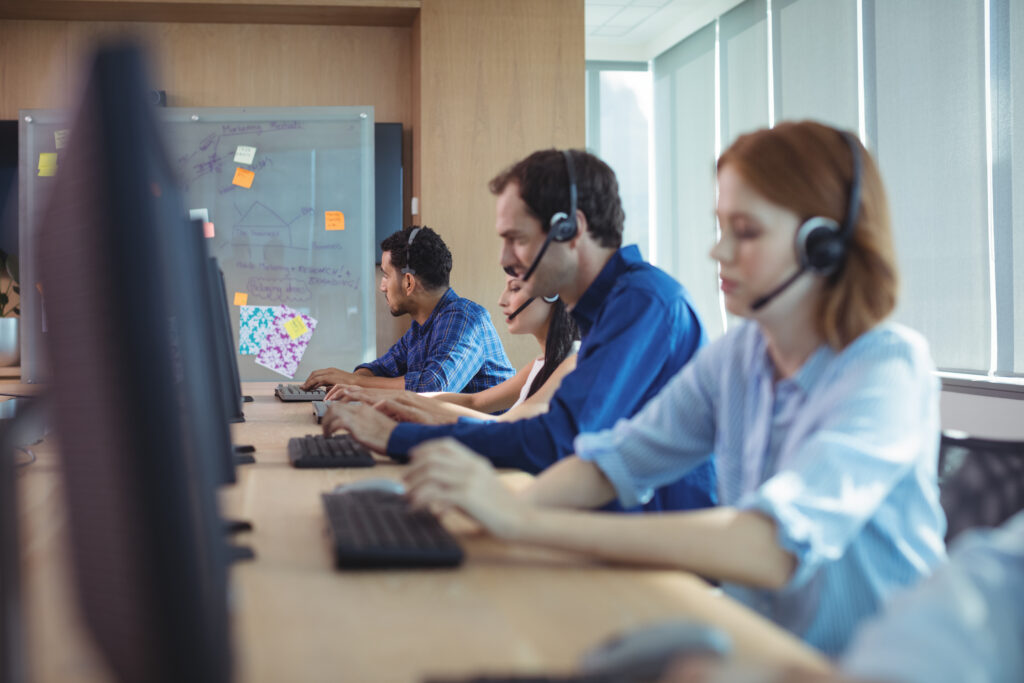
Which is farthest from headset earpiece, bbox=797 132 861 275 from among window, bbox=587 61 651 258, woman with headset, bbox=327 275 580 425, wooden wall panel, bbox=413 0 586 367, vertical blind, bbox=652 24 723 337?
window, bbox=587 61 651 258

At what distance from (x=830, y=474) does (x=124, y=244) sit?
669mm

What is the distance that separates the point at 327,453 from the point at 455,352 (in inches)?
59.9

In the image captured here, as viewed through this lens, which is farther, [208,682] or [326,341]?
[326,341]

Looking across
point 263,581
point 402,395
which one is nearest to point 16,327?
point 402,395

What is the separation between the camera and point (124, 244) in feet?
1.23

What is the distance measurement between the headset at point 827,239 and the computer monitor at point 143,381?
750 mm

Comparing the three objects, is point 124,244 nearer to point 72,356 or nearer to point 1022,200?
point 72,356

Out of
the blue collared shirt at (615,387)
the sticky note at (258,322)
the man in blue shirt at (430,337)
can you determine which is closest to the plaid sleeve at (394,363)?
the man in blue shirt at (430,337)

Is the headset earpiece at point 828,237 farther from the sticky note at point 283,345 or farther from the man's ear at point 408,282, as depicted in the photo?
the sticky note at point 283,345

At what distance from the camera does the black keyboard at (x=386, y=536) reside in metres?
0.82

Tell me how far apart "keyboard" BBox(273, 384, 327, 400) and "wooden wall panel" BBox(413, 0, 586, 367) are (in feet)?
4.52

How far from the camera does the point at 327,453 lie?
149cm

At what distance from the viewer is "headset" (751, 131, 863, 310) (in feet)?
3.19

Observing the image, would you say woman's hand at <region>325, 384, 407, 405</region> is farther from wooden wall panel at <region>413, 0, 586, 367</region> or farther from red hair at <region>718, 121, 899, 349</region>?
wooden wall panel at <region>413, 0, 586, 367</region>
